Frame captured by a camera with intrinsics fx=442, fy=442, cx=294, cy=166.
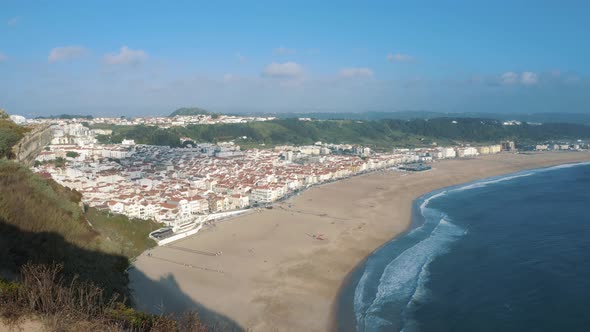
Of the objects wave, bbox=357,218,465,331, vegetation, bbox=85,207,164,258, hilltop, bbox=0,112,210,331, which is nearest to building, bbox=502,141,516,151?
wave, bbox=357,218,465,331

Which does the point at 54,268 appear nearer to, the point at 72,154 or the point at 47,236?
the point at 47,236

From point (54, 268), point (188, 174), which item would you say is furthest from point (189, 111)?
point (54, 268)

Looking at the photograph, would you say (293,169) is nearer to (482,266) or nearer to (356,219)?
(356,219)

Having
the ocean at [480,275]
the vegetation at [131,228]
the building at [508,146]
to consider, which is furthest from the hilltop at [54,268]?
the building at [508,146]

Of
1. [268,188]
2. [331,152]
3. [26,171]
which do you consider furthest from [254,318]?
[331,152]

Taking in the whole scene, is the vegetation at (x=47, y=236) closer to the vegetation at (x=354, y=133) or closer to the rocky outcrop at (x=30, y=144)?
the rocky outcrop at (x=30, y=144)

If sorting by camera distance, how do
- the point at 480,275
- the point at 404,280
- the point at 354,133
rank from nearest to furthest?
the point at 404,280, the point at 480,275, the point at 354,133
